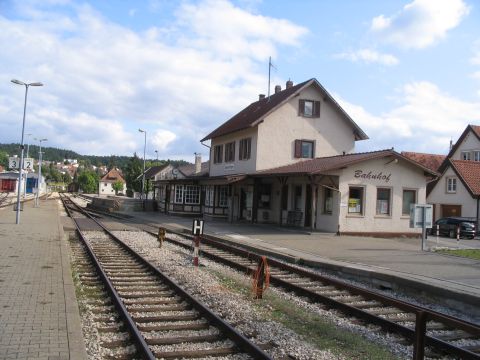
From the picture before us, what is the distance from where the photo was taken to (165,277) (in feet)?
35.1

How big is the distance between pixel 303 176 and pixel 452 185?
718 inches

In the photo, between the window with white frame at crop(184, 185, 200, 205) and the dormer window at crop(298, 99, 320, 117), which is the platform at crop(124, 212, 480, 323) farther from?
the window with white frame at crop(184, 185, 200, 205)

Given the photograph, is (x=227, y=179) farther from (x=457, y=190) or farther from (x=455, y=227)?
(x=457, y=190)

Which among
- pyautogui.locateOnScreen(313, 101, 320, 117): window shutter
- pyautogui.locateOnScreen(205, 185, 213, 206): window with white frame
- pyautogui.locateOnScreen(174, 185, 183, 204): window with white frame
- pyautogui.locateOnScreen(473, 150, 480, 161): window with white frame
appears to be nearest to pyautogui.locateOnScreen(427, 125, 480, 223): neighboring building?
pyautogui.locateOnScreen(473, 150, 480, 161): window with white frame

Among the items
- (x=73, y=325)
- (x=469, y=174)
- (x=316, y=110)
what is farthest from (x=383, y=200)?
(x=73, y=325)

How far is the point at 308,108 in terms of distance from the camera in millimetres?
31875

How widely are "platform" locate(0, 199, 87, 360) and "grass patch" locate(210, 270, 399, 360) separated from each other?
9.93 ft

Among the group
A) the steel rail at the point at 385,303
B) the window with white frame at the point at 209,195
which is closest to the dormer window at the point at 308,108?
the window with white frame at the point at 209,195

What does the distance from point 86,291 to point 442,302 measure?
683 centimetres

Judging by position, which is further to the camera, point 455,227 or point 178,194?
point 178,194

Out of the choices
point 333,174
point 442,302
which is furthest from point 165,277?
point 333,174

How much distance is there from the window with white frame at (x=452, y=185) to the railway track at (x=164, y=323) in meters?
32.2

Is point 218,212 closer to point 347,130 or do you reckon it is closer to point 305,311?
point 347,130

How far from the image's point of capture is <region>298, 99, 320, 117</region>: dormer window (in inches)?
1246
